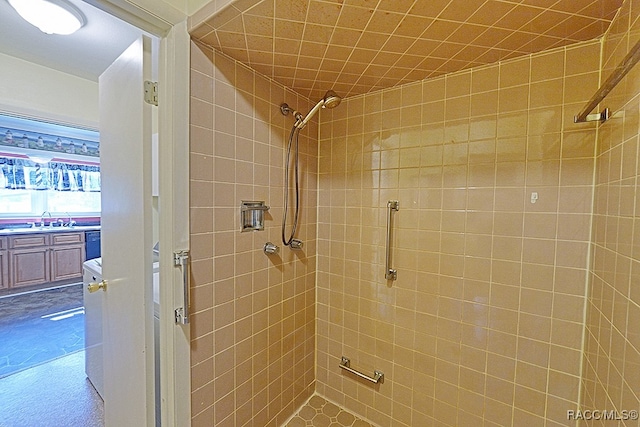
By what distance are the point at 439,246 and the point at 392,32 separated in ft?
3.39

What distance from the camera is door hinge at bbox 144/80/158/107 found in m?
1.04

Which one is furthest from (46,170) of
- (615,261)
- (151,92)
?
(615,261)

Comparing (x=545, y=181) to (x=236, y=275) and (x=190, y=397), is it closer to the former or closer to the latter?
(x=236, y=275)

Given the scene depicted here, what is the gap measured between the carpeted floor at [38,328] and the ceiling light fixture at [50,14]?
255cm

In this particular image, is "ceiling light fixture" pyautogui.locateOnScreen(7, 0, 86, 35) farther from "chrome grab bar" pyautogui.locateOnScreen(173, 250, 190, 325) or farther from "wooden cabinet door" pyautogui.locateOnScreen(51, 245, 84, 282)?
"wooden cabinet door" pyautogui.locateOnScreen(51, 245, 84, 282)

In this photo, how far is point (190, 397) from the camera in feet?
3.71

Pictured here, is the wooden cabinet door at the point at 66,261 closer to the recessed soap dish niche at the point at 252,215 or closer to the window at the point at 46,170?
the window at the point at 46,170

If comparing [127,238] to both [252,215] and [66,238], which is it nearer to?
[252,215]

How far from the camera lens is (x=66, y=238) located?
418 centimetres

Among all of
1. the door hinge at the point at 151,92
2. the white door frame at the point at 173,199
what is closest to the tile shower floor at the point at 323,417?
the white door frame at the point at 173,199

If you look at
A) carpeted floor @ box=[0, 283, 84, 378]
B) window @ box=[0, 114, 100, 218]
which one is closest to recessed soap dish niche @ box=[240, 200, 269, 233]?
carpeted floor @ box=[0, 283, 84, 378]

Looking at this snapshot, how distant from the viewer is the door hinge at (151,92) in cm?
104

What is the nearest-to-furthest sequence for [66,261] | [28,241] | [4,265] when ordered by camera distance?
[4,265] → [28,241] → [66,261]

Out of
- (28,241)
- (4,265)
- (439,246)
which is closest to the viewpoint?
(439,246)
